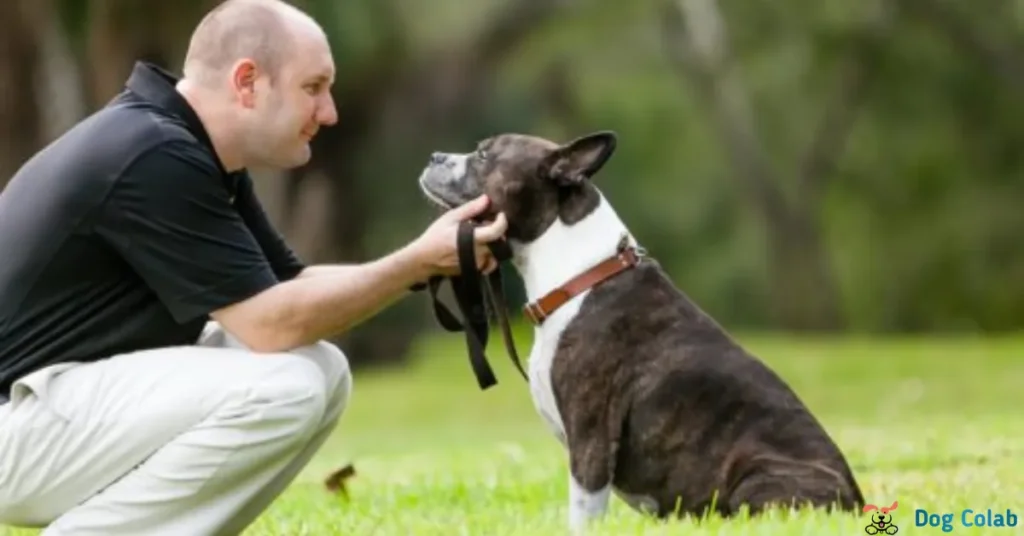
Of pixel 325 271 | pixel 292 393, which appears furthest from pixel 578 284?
pixel 292 393

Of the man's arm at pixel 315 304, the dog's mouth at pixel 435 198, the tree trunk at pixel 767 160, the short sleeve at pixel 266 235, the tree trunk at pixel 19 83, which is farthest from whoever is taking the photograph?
the tree trunk at pixel 767 160

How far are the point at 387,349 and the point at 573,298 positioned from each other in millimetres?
21822

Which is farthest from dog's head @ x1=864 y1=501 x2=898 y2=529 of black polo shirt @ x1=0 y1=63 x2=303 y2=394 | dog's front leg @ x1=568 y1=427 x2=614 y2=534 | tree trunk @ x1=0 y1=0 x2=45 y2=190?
tree trunk @ x1=0 y1=0 x2=45 y2=190

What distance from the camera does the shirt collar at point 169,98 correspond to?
5.66 meters

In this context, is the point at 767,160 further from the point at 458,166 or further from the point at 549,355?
the point at 549,355

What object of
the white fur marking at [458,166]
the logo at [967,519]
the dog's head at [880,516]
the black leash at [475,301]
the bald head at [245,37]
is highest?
the bald head at [245,37]

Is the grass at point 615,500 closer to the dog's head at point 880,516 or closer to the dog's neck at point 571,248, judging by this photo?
the dog's head at point 880,516

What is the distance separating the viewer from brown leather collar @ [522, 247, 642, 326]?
19.5 feet

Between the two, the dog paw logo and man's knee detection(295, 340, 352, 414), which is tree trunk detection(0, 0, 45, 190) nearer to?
man's knee detection(295, 340, 352, 414)

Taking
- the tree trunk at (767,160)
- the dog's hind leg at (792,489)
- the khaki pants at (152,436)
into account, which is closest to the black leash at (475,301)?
the khaki pants at (152,436)

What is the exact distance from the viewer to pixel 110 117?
5547 millimetres

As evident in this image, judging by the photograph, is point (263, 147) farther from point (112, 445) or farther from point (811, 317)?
point (811, 317)

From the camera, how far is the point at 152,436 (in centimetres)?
537

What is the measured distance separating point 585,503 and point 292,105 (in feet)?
4.81
